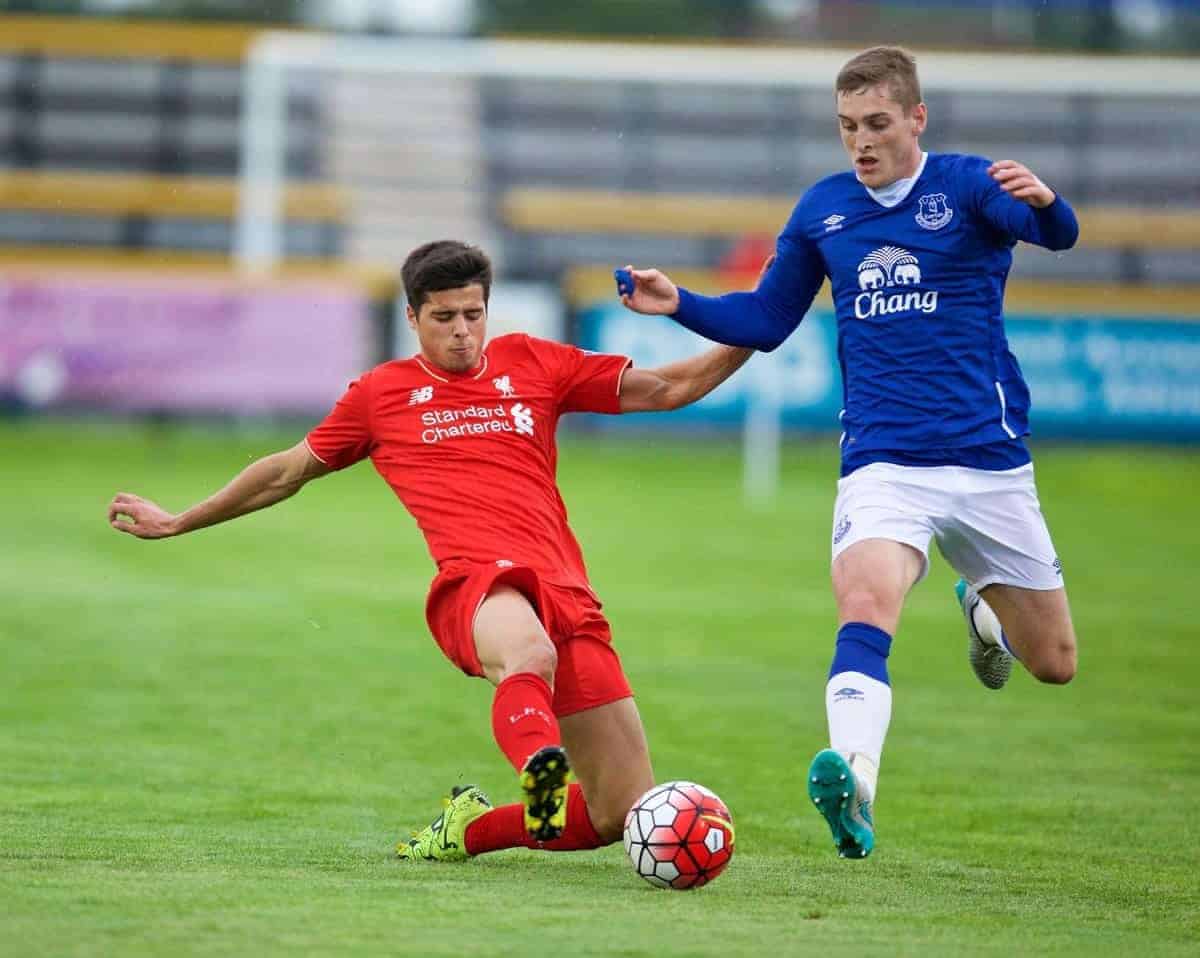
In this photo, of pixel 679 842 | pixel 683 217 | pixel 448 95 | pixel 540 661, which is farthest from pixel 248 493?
pixel 448 95

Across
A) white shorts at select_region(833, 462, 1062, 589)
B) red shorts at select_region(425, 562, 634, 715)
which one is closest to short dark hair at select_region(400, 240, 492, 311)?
red shorts at select_region(425, 562, 634, 715)

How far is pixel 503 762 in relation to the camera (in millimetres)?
8133

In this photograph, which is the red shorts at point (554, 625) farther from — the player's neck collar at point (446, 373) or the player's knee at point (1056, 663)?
the player's knee at point (1056, 663)

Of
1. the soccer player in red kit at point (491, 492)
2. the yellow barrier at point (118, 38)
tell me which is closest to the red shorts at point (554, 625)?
the soccer player in red kit at point (491, 492)

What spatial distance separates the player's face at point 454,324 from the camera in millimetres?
6168

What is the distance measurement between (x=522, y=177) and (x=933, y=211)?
3077 cm

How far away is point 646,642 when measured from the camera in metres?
11.8

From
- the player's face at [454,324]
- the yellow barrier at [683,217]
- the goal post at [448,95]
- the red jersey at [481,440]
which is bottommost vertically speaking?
the red jersey at [481,440]

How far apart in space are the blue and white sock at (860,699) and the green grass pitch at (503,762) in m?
0.40

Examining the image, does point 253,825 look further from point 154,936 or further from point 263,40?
point 263,40

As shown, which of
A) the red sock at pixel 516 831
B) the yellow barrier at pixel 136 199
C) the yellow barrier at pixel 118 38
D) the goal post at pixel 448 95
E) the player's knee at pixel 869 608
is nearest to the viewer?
the player's knee at pixel 869 608

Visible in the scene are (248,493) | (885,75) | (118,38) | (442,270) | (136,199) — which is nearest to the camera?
(885,75)

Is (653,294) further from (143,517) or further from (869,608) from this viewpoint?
(143,517)

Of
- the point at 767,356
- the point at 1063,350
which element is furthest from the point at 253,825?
the point at 1063,350
